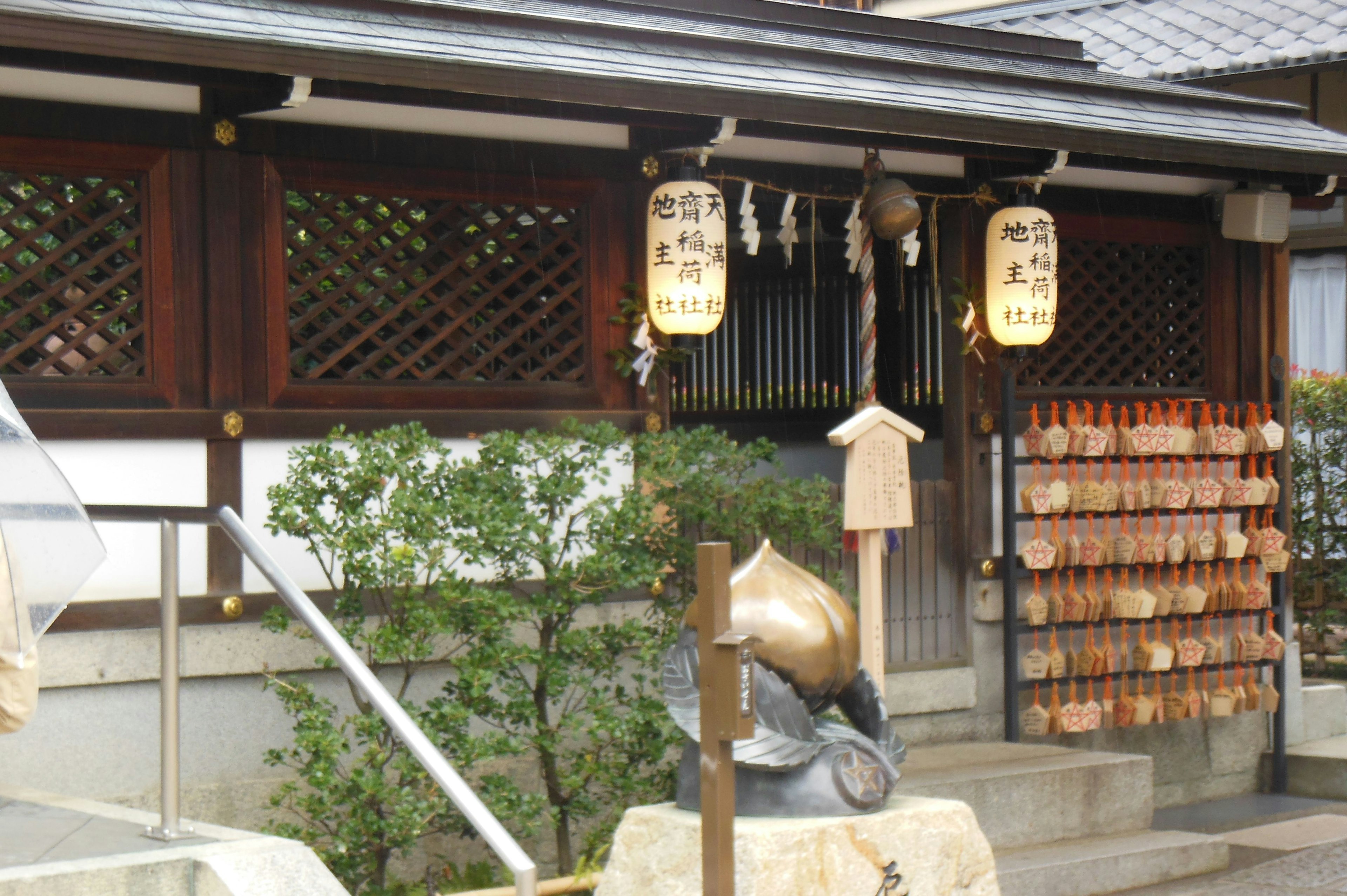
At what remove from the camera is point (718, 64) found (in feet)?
26.6

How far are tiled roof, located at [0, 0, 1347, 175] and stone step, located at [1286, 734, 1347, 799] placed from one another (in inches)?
164

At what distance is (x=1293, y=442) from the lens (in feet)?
47.7

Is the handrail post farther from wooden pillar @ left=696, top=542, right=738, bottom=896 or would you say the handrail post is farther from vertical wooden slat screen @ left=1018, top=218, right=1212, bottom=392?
vertical wooden slat screen @ left=1018, top=218, right=1212, bottom=392

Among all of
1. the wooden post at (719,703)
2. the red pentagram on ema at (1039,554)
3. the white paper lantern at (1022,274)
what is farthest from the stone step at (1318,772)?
the wooden post at (719,703)

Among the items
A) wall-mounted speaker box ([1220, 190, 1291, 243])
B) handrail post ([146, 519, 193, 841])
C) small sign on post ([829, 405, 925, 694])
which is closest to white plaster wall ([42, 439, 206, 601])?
handrail post ([146, 519, 193, 841])

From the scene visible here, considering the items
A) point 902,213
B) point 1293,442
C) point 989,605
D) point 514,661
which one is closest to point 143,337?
point 514,661

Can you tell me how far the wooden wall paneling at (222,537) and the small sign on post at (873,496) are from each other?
2949mm

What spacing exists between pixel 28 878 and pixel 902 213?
5.92 m

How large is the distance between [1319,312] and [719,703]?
14.9 meters

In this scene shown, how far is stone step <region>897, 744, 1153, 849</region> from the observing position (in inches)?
327

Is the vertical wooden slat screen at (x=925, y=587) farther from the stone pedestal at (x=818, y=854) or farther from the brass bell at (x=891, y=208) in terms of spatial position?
the stone pedestal at (x=818, y=854)

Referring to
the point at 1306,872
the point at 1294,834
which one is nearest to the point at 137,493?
the point at 1306,872

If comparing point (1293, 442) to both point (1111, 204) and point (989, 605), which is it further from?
point (989, 605)

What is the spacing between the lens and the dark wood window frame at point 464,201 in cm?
746
